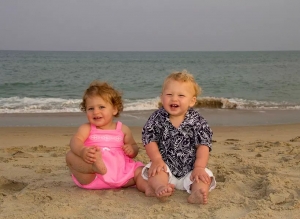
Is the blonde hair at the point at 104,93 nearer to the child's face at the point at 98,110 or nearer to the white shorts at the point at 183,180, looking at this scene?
the child's face at the point at 98,110

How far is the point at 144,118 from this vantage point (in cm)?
1000

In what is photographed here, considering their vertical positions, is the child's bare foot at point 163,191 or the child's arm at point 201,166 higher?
the child's arm at point 201,166

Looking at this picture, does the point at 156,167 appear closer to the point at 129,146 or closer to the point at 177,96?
the point at 129,146

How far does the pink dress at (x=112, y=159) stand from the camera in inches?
133

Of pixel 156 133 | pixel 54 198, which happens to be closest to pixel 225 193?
pixel 156 133

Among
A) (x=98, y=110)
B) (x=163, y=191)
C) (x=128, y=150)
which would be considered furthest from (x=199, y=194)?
(x=98, y=110)

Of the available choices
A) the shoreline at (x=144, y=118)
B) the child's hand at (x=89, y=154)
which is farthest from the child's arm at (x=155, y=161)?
the shoreline at (x=144, y=118)

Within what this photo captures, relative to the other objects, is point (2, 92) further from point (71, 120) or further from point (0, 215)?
point (0, 215)

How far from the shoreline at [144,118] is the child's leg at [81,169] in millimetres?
5487

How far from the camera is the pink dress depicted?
3.39 m

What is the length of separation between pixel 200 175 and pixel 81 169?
99 cm

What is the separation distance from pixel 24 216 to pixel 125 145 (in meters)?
1.05

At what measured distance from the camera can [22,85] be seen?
1916cm

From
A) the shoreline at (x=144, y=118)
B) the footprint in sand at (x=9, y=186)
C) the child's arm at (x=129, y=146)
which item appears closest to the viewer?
the child's arm at (x=129, y=146)
